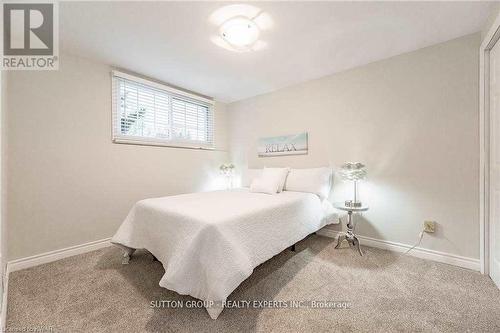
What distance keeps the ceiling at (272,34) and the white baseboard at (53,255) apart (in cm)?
220

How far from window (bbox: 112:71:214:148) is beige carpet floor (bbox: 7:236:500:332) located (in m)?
1.63

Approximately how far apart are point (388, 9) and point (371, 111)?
1.09 m

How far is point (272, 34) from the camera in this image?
6.25 feet

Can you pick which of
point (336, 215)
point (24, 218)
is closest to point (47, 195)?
point (24, 218)

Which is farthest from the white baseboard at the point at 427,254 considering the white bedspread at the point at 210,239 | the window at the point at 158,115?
the window at the point at 158,115

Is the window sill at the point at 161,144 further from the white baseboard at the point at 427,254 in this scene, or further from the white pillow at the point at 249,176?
the white baseboard at the point at 427,254

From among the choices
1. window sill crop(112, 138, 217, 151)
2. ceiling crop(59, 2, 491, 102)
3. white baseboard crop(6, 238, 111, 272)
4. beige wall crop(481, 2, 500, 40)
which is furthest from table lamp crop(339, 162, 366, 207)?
white baseboard crop(6, 238, 111, 272)

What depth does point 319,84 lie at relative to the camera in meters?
2.86

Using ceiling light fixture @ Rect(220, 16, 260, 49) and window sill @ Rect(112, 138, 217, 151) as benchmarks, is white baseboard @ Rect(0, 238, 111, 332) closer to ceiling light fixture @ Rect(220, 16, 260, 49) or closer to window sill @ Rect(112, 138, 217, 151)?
window sill @ Rect(112, 138, 217, 151)

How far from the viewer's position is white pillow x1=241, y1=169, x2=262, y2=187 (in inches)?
129

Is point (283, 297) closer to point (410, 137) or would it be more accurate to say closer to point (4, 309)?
point (4, 309)

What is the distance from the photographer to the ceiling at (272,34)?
5.26ft

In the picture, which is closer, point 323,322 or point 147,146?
point 323,322

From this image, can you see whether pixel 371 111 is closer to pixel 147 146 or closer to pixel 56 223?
pixel 147 146
